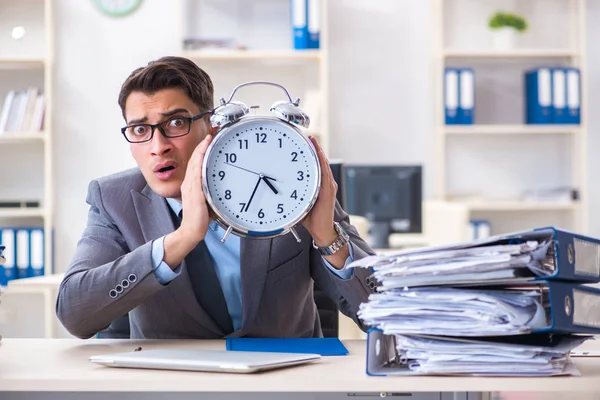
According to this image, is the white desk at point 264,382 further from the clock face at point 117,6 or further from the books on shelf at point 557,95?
the clock face at point 117,6

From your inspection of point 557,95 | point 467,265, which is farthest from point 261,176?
point 557,95

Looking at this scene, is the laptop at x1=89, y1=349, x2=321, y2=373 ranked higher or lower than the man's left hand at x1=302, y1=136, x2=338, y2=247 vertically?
lower

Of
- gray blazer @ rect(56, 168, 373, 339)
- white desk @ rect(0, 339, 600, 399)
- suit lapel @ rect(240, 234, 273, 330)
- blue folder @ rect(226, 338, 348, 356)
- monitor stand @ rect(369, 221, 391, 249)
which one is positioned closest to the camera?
white desk @ rect(0, 339, 600, 399)

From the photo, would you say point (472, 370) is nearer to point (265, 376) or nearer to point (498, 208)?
point (265, 376)

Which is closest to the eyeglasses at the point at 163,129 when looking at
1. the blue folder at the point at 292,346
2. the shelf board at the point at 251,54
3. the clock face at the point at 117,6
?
the blue folder at the point at 292,346

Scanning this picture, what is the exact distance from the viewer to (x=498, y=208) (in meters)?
4.96

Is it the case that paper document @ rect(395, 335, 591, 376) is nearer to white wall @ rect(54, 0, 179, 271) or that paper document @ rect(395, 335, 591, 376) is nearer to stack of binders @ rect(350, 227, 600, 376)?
stack of binders @ rect(350, 227, 600, 376)

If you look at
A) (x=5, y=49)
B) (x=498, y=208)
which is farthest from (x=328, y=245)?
(x=5, y=49)

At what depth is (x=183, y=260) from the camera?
1.42 meters

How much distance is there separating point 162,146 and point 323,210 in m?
0.38

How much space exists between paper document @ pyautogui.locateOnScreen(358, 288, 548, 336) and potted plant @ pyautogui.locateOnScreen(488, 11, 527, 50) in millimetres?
4224

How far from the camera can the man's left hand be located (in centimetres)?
127

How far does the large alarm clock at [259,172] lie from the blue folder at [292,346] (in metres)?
0.17

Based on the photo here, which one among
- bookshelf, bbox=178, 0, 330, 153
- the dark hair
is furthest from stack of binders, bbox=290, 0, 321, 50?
the dark hair
